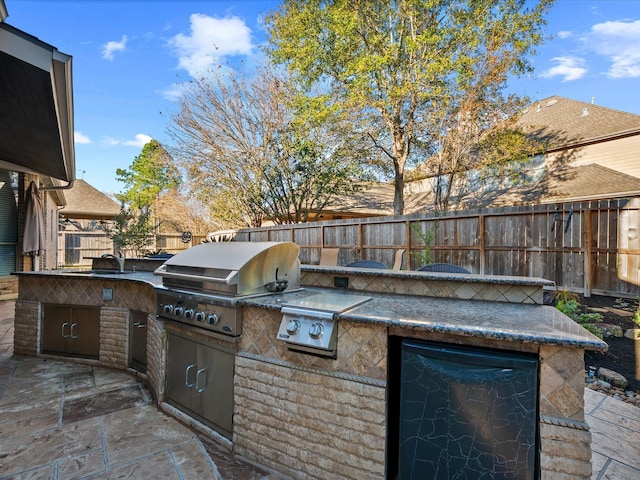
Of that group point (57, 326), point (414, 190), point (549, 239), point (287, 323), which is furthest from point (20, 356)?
point (414, 190)

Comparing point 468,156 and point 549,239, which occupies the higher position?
point 468,156

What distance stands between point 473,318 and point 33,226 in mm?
8291

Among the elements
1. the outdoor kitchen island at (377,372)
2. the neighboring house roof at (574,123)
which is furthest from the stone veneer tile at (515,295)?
the neighboring house roof at (574,123)

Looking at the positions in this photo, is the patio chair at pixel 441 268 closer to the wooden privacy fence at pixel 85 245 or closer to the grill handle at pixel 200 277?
the grill handle at pixel 200 277

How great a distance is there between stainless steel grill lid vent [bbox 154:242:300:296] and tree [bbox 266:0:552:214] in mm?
8170

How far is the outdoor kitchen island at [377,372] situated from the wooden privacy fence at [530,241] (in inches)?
191

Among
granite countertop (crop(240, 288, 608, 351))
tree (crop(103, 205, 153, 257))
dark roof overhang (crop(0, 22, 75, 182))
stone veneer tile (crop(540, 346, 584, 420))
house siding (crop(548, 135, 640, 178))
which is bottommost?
stone veneer tile (crop(540, 346, 584, 420))

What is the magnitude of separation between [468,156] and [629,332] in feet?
26.1

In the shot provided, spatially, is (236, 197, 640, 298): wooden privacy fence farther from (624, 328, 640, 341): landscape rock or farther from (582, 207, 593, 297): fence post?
(624, 328, 640, 341): landscape rock

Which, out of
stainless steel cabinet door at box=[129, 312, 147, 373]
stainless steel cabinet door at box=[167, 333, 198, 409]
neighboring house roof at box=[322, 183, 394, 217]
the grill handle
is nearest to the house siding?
neighboring house roof at box=[322, 183, 394, 217]

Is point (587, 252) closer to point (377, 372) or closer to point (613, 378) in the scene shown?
point (613, 378)

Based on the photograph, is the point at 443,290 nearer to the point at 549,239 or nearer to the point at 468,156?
the point at 549,239

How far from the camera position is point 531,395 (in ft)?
4.23

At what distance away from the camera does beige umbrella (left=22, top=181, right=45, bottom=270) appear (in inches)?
261
